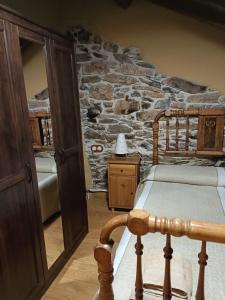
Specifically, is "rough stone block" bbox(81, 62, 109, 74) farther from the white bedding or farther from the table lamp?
the white bedding

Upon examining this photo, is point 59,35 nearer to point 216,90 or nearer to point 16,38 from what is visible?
point 16,38

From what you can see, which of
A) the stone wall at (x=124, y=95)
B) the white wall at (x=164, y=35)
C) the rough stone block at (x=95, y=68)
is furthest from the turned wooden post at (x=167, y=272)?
the rough stone block at (x=95, y=68)

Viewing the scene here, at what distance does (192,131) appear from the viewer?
285 cm

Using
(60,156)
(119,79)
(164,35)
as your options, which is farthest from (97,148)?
(164,35)

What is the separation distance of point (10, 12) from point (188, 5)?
1.63 meters

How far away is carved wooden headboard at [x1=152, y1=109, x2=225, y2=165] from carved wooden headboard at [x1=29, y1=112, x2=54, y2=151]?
4.82 ft

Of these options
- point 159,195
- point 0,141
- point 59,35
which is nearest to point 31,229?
point 0,141

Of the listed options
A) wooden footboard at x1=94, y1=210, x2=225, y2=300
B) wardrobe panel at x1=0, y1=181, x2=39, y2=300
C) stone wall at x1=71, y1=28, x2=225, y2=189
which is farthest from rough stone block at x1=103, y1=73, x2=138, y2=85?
wooden footboard at x1=94, y1=210, x2=225, y2=300

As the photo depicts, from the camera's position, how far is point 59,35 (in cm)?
193

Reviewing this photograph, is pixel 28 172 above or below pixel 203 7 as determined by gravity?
below

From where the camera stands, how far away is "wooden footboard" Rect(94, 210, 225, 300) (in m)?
0.77

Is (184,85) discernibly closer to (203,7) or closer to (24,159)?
(203,7)

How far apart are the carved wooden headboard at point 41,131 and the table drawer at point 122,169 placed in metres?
1.13

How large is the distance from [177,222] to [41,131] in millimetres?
1371
